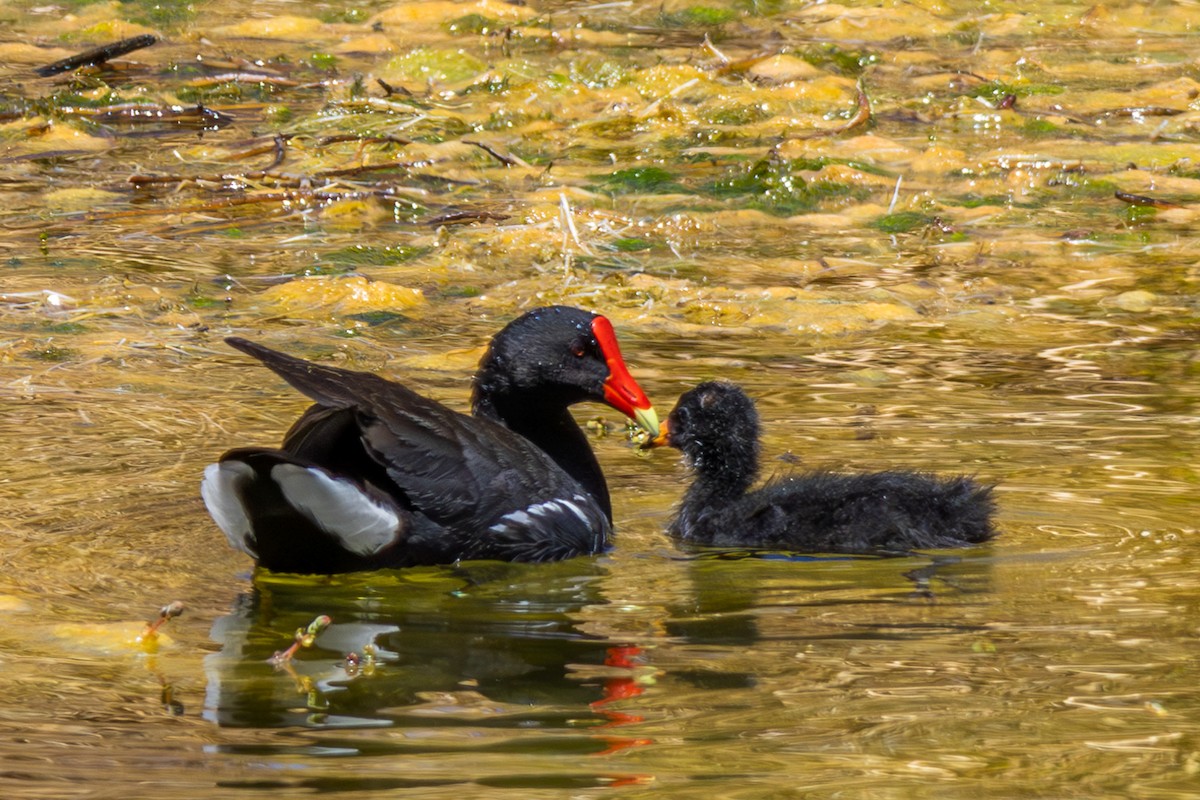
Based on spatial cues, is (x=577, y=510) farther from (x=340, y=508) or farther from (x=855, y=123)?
(x=855, y=123)

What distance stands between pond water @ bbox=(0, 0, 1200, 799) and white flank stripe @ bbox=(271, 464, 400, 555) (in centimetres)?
12

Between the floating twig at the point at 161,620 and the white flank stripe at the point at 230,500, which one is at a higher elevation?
the white flank stripe at the point at 230,500

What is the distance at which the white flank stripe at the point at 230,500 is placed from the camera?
440 centimetres

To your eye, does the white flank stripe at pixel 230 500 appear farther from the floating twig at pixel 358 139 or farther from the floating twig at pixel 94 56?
the floating twig at pixel 94 56

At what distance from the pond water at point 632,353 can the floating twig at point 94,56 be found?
0.30ft

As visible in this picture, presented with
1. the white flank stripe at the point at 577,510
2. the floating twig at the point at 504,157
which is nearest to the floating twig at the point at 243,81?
the floating twig at the point at 504,157

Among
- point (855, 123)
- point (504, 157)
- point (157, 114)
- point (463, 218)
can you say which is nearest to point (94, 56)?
point (157, 114)

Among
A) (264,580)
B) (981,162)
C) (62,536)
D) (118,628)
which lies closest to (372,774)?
(118,628)

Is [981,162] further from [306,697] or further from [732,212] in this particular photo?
[306,697]

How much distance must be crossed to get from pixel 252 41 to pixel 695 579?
349 inches

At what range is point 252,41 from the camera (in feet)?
41.6

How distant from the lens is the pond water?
3.32 metres

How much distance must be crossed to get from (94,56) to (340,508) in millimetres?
7406

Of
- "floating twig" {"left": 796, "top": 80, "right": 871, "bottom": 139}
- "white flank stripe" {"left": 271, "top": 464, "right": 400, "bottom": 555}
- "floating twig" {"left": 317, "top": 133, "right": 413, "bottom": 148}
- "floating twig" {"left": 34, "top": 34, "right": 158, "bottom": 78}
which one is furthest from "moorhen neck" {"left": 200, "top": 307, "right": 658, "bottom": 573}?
"floating twig" {"left": 34, "top": 34, "right": 158, "bottom": 78}
